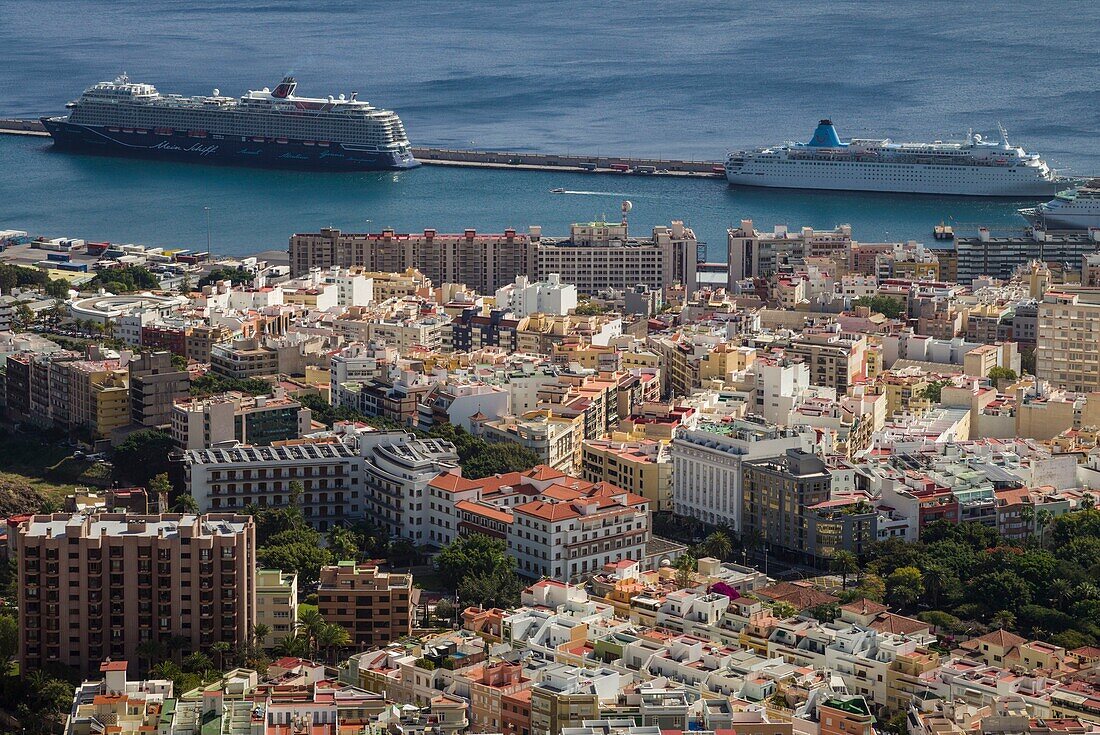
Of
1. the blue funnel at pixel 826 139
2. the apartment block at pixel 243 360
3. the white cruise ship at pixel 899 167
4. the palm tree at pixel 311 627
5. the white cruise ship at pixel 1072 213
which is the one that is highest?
the blue funnel at pixel 826 139

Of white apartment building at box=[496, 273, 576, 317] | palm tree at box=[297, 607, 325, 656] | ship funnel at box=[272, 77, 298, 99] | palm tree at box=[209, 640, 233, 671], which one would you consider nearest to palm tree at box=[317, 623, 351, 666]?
palm tree at box=[297, 607, 325, 656]

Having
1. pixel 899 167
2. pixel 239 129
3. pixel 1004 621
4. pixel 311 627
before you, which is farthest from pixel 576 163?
pixel 311 627

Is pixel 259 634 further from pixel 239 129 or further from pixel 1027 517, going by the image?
pixel 239 129

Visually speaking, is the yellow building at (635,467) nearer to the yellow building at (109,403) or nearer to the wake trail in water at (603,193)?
the yellow building at (109,403)

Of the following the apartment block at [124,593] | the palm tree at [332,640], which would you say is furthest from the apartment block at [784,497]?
the apartment block at [124,593]

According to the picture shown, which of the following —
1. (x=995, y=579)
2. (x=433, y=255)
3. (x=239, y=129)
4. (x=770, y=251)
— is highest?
(x=239, y=129)

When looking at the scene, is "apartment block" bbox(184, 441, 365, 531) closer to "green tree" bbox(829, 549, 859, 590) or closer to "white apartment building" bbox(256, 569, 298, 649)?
"white apartment building" bbox(256, 569, 298, 649)
